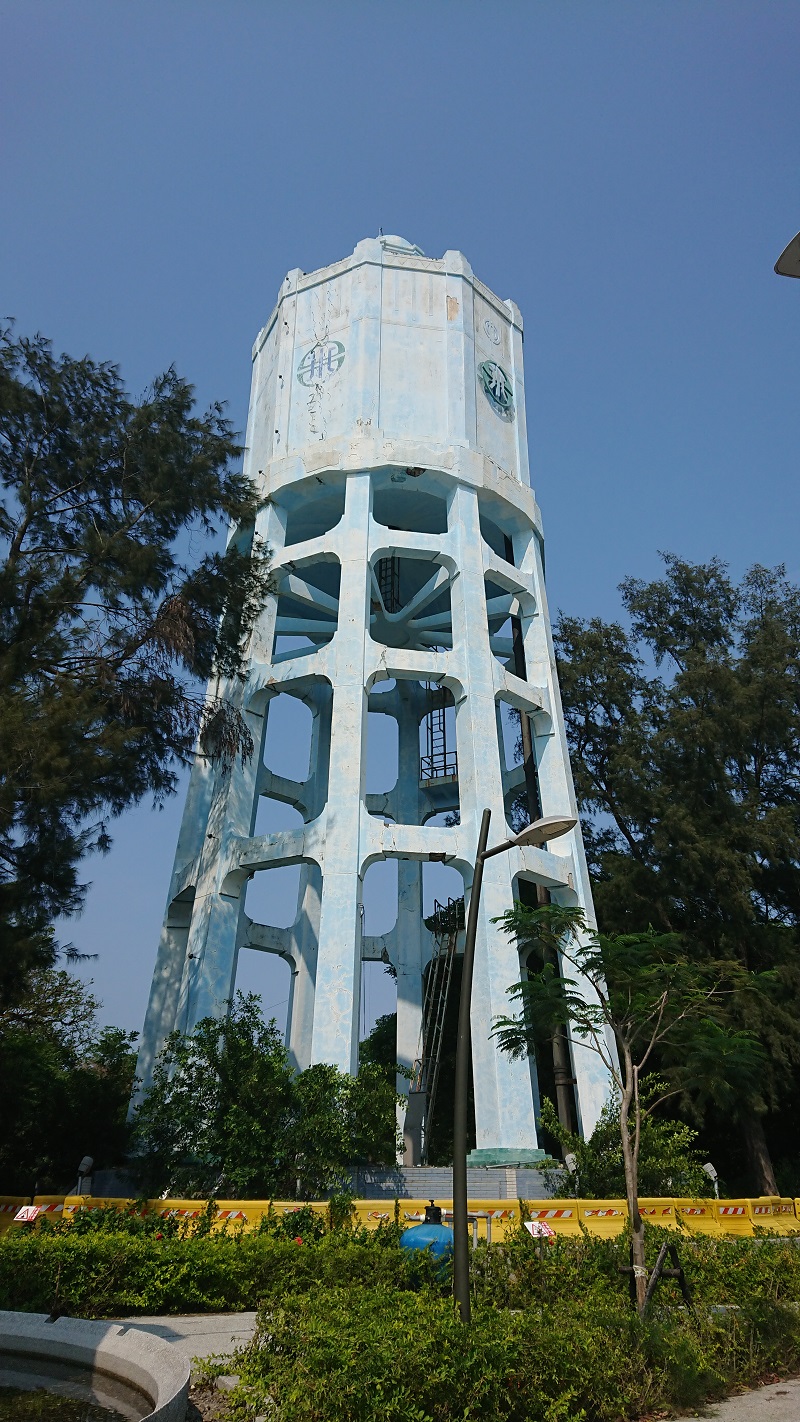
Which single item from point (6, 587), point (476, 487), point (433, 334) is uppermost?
point (433, 334)

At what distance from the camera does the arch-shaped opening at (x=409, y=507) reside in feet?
83.3

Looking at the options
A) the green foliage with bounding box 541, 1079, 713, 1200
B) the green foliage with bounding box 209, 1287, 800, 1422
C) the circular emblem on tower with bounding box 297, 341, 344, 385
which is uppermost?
the circular emblem on tower with bounding box 297, 341, 344, 385

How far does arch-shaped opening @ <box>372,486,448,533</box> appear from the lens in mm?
25391

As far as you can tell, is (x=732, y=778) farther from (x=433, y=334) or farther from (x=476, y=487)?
(x=433, y=334)

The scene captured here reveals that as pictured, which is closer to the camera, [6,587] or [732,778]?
[6,587]

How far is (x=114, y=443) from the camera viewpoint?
20.0 meters

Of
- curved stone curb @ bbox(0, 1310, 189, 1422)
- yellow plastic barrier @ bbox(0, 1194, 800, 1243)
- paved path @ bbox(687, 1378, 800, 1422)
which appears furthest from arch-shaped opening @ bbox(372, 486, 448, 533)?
paved path @ bbox(687, 1378, 800, 1422)

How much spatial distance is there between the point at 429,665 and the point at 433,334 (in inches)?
373

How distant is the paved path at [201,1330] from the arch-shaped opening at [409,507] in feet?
60.0

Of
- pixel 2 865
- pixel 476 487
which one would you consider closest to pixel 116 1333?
pixel 2 865

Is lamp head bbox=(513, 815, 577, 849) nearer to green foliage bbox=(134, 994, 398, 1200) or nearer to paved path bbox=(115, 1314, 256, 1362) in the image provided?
paved path bbox=(115, 1314, 256, 1362)

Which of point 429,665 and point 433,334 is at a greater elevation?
point 433,334

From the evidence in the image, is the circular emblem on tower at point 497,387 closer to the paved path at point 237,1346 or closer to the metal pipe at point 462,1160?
the metal pipe at point 462,1160

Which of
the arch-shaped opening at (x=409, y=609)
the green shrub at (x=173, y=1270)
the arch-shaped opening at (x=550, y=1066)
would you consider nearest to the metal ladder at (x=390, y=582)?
the arch-shaped opening at (x=409, y=609)
